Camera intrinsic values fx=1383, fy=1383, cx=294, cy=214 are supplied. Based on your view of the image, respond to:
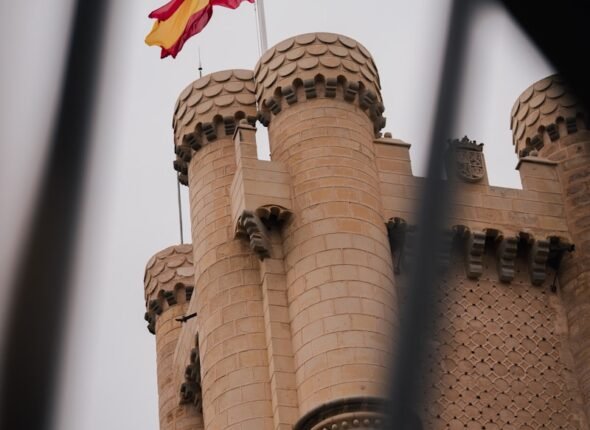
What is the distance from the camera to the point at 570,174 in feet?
73.1

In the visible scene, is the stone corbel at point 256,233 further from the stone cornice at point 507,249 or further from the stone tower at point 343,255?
the stone cornice at point 507,249

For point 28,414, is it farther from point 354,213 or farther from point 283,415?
point 354,213

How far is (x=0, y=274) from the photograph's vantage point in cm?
176

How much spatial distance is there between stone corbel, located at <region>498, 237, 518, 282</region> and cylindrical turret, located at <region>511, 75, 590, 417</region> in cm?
85

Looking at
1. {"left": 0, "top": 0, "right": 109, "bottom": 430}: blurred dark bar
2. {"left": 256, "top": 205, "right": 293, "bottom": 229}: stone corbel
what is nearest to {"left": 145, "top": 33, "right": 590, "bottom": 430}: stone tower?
{"left": 256, "top": 205, "right": 293, "bottom": 229}: stone corbel

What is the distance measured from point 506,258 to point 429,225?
19657 mm

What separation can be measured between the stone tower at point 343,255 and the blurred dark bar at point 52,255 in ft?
51.7

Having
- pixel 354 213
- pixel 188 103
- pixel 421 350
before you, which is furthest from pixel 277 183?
pixel 421 350

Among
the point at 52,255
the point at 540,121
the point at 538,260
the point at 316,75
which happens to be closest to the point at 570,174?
the point at 540,121

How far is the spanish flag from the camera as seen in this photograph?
72.2ft

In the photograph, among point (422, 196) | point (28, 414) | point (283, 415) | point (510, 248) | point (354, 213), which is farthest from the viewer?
point (510, 248)

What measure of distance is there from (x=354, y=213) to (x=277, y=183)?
1298mm

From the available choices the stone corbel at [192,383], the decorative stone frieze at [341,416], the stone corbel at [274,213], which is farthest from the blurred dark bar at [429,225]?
the stone corbel at [192,383]

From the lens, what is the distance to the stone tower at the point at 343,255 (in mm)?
18750
